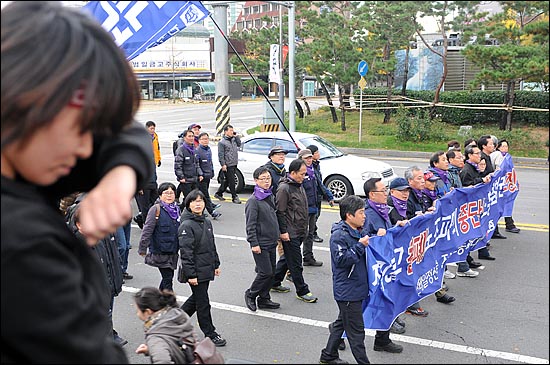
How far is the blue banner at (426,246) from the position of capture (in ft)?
17.4

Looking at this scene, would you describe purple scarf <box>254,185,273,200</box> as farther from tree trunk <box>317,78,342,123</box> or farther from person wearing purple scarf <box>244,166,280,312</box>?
tree trunk <box>317,78,342,123</box>

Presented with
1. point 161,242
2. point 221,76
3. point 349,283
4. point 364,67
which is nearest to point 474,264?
point 349,283

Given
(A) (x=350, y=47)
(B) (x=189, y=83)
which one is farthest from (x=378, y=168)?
(B) (x=189, y=83)

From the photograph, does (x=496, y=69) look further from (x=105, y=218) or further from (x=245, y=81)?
(x=245, y=81)

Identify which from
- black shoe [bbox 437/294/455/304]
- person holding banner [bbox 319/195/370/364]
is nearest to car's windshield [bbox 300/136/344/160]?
black shoe [bbox 437/294/455/304]

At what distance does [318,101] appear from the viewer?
84.6 ft

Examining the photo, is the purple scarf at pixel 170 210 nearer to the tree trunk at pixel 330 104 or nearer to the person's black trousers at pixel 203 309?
the person's black trousers at pixel 203 309

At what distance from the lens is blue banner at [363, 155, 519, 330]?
5.31 metres

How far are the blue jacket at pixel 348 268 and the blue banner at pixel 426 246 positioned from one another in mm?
112

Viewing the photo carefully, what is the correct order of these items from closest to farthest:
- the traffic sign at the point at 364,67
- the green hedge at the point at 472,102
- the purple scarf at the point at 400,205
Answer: the green hedge at the point at 472,102
the purple scarf at the point at 400,205
the traffic sign at the point at 364,67

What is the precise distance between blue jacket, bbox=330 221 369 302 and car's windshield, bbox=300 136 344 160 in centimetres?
Answer: 784

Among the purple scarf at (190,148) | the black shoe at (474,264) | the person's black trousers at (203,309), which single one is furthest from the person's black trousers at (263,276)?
the purple scarf at (190,148)

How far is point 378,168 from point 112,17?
1110 centimetres

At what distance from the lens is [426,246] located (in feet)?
20.3
